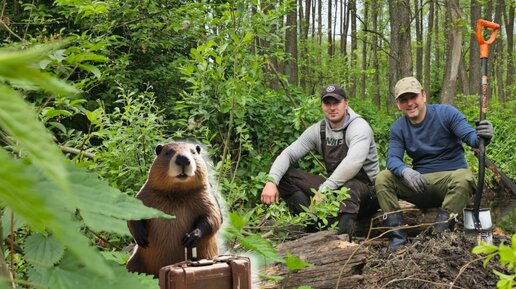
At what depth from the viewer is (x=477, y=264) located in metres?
4.80

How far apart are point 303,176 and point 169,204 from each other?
4.20 metres

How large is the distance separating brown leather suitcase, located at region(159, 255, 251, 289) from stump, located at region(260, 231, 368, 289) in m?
2.14

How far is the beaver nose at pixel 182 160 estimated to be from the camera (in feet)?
5.62

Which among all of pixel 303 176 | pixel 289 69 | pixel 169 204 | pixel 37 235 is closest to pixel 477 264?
pixel 303 176

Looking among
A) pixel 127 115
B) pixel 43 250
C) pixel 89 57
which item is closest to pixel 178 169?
pixel 89 57

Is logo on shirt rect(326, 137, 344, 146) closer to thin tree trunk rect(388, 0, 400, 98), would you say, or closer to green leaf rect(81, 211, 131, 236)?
green leaf rect(81, 211, 131, 236)

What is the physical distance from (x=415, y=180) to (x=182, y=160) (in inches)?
173

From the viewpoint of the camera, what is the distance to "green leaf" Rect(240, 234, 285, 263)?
199 cm

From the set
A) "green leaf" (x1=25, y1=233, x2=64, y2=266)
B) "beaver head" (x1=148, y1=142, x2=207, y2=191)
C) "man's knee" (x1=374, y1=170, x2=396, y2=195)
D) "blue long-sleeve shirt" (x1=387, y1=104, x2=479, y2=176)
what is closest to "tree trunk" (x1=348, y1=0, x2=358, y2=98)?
"blue long-sleeve shirt" (x1=387, y1=104, x2=479, y2=176)

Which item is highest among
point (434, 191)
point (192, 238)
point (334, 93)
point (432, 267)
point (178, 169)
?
point (334, 93)

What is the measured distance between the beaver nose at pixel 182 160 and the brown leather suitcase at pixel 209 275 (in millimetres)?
327

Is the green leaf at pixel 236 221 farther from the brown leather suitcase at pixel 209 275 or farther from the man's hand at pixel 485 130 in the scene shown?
the man's hand at pixel 485 130

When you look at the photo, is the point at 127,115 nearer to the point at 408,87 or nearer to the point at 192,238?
the point at 192,238

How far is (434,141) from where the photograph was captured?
5.99 meters
